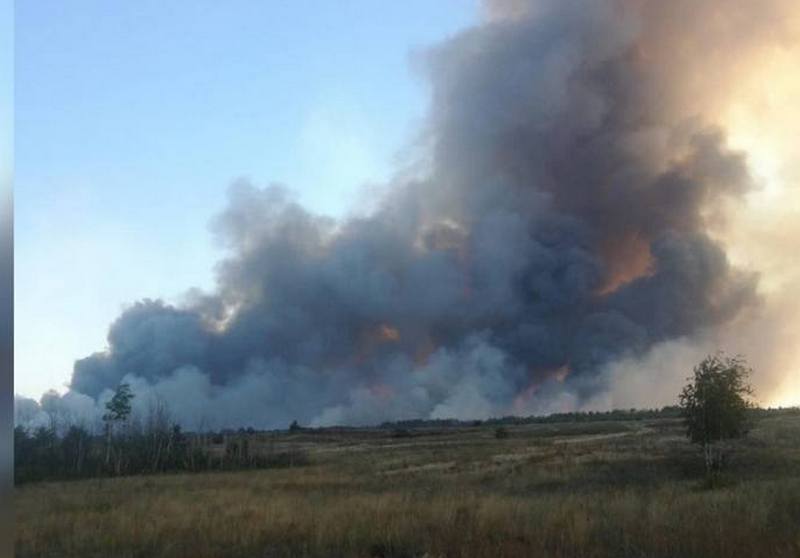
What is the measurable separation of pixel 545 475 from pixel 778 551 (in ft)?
85.8

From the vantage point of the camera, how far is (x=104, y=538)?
17281 millimetres

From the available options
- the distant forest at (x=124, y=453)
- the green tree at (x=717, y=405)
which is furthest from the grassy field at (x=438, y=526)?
the distant forest at (x=124, y=453)

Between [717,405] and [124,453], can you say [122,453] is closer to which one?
[124,453]

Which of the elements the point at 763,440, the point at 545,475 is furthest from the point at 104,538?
the point at 763,440

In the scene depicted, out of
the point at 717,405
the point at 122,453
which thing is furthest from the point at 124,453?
the point at 717,405

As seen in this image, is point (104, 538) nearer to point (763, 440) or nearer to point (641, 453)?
point (641, 453)

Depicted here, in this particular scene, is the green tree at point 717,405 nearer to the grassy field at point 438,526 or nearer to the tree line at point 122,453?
the grassy field at point 438,526

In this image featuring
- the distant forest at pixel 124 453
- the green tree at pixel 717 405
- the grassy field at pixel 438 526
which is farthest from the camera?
the distant forest at pixel 124 453

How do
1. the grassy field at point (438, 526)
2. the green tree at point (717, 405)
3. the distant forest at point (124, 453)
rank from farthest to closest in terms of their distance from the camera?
the distant forest at point (124, 453) < the green tree at point (717, 405) < the grassy field at point (438, 526)

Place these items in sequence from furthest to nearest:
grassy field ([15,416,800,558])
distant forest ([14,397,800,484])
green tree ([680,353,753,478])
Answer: distant forest ([14,397,800,484]), green tree ([680,353,753,478]), grassy field ([15,416,800,558])

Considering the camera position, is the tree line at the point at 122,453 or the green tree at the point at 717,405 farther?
the tree line at the point at 122,453

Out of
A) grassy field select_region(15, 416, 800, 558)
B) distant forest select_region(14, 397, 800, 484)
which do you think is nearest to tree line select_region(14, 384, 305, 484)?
distant forest select_region(14, 397, 800, 484)

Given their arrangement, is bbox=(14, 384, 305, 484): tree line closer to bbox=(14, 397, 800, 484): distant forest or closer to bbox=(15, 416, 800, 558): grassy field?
bbox=(14, 397, 800, 484): distant forest

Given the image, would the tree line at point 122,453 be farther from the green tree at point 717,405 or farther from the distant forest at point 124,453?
the green tree at point 717,405
